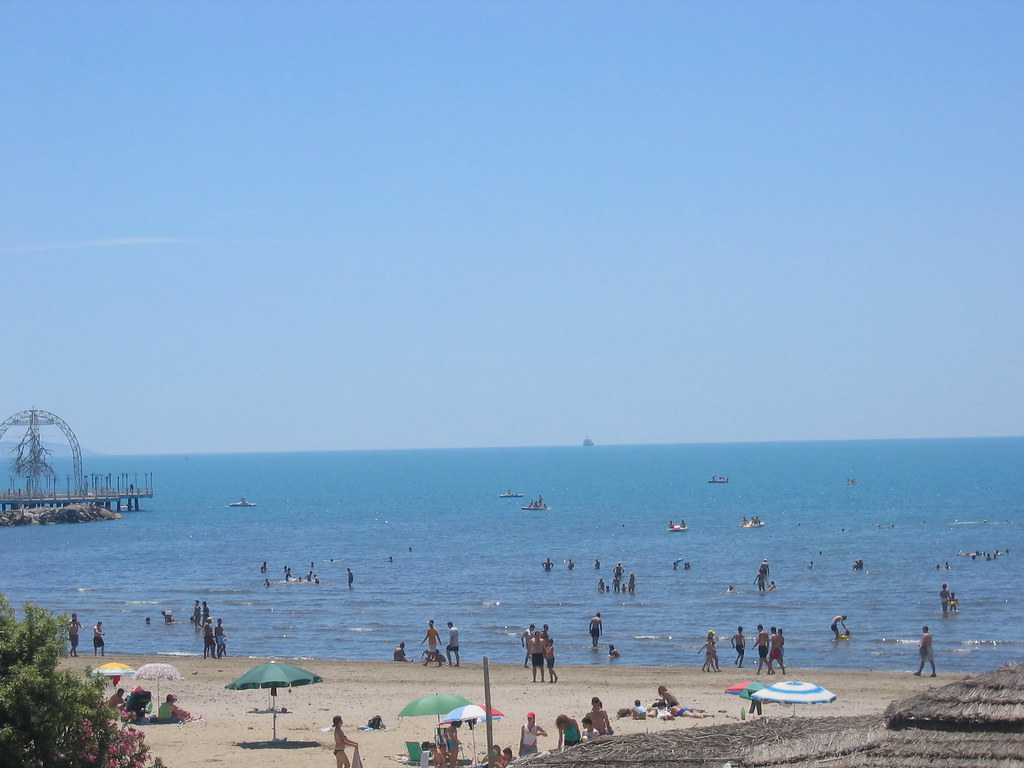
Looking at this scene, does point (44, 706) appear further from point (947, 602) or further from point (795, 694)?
point (947, 602)

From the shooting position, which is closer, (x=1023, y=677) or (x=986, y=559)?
(x=1023, y=677)

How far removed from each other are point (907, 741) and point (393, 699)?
54.8 ft

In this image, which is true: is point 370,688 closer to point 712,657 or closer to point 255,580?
point 712,657

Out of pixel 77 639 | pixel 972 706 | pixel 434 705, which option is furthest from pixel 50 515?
pixel 972 706

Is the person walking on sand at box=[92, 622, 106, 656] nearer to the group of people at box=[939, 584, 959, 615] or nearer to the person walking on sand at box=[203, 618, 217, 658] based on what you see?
the person walking on sand at box=[203, 618, 217, 658]

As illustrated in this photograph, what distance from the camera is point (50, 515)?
9462 centimetres

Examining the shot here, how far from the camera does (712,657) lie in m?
29.8

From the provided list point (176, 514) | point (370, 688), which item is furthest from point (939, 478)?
point (370, 688)

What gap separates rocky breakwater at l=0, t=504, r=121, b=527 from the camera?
93.5 m

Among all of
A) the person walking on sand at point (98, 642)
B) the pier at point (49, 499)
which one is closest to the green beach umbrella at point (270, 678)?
the person walking on sand at point (98, 642)

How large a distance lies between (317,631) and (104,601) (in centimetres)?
1384

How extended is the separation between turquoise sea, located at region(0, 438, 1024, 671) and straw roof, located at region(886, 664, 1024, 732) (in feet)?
71.1

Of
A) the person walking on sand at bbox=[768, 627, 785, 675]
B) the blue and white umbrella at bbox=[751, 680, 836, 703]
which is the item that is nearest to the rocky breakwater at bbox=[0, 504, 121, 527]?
the person walking on sand at bbox=[768, 627, 785, 675]

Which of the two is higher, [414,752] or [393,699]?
[414,752]
